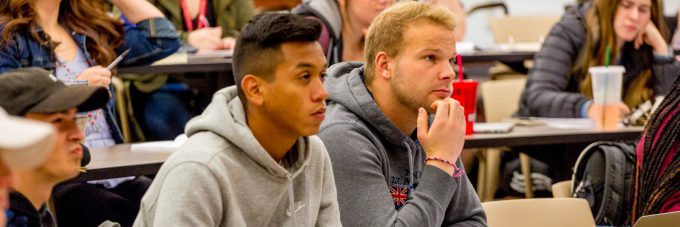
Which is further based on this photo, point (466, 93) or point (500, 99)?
point (500, 99)

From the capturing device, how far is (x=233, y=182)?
2.20 meters

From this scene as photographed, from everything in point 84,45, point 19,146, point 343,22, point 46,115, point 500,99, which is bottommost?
point 500,99

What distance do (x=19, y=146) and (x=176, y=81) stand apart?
3.54 meters

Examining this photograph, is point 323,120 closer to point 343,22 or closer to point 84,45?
point 84,45

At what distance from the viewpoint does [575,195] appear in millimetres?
3596

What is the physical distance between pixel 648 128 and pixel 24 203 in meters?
1.96

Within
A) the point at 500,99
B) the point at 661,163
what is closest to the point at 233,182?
the point at 661,163

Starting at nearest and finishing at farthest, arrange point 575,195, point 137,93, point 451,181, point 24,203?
point 24,203
point 451,181
point 575,195
point 137,93

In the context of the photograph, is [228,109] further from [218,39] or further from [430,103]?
[218,39]

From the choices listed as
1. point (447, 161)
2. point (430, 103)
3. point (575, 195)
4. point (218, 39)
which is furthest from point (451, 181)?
point (218, 39)

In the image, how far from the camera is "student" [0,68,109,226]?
170cm

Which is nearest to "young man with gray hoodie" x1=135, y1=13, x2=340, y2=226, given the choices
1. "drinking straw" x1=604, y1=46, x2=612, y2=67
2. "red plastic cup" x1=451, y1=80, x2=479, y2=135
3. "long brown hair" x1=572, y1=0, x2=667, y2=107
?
"red plastic cup" x1=451, y1=80, x2=479, y2=135

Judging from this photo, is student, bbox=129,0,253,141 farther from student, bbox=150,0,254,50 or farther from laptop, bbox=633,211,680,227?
laptop, bbox=633,211,680,227

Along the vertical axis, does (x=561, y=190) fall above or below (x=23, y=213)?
below
